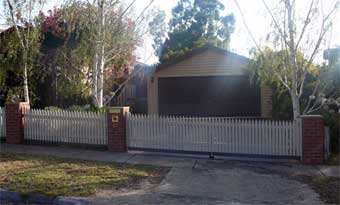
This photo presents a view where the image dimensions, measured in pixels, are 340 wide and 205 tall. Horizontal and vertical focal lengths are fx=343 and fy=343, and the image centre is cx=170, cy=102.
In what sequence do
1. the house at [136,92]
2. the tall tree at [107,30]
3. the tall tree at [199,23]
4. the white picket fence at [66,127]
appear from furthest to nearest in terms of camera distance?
the tall tree at [199,23]
the house at [136,92]
the tall tree at [107,30]
the white picket fence at [66,127]

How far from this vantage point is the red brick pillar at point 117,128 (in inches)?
355

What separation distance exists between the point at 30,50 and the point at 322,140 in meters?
9.59

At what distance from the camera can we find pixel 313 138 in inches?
310

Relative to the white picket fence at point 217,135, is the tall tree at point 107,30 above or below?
above

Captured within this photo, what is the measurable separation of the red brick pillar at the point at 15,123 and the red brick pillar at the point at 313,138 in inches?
304

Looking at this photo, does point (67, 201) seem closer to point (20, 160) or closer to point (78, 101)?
point (20, 160)

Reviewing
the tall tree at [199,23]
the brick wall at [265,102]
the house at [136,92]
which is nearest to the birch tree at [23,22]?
the house at [136,92]

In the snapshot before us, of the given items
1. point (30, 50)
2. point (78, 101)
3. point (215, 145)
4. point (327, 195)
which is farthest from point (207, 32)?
point (327, 195)

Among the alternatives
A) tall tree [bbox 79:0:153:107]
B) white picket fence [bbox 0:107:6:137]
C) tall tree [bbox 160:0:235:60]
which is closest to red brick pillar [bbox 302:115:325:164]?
tall tree [bbox 79:0:153:107]

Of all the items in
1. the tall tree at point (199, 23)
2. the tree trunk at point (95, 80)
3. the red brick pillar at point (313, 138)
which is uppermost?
the tall tree at point (199, 23)

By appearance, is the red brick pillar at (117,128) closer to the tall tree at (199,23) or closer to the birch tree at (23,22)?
the birch tree at (23,22)

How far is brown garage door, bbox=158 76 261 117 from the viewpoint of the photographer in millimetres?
16172

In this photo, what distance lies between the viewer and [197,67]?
16750 millimetres

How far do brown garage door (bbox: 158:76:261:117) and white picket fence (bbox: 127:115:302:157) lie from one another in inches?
304
